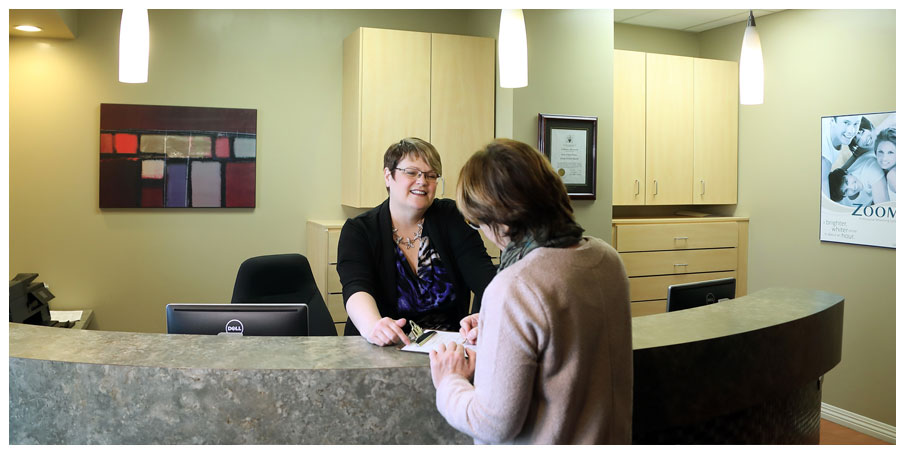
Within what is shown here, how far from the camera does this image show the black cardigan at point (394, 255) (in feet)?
7.40

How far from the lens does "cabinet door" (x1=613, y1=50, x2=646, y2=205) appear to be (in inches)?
182

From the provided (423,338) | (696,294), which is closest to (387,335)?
(423,338)

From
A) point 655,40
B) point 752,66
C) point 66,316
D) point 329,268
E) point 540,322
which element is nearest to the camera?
point 540,322

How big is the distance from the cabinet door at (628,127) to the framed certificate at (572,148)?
498 mm

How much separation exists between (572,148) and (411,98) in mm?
981

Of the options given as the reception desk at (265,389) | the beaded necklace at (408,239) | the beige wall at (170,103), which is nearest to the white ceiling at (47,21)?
the beige wall at (170,103)

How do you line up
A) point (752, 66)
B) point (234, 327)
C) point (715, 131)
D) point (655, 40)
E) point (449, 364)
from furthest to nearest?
point (655, 40)
point (715, 131)
point (752, 66)
point (234, 327)
point (449, 364)

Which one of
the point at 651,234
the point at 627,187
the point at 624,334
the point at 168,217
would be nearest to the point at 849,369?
the point at 651,234

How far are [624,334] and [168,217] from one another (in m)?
3.45

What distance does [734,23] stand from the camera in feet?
16.2

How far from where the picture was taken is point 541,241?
4.14 feet

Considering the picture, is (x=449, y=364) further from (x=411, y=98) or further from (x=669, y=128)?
(x=669, y=128)

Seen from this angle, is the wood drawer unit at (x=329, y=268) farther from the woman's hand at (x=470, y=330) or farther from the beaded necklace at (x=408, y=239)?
the woman's hand at (x=470, y=330)
